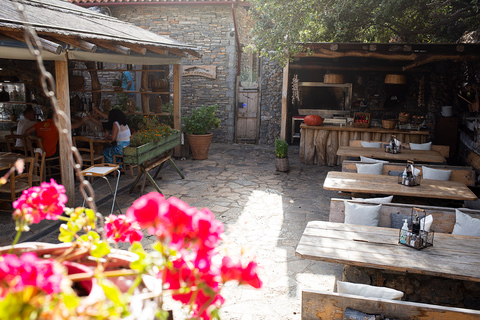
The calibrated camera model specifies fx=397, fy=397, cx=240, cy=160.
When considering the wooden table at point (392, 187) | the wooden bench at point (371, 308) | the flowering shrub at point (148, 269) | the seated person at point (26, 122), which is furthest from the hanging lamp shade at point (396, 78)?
the flowering shrub at point (148, 269)

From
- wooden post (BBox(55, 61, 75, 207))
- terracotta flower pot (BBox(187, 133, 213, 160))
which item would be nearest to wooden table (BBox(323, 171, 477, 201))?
wooden post (BBox(55, 61, 75, 207))

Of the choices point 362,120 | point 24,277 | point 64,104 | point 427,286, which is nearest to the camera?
point 24,277

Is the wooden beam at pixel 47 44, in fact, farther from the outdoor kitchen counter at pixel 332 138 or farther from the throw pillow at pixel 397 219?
the outdoor kitchen counter at pixel 332 138

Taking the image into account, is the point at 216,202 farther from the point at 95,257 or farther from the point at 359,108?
the point at 359,108

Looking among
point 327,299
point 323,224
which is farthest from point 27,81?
point 327,299

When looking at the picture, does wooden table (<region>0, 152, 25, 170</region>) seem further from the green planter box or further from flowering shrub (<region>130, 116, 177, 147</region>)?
flowering shrub (<region>130, 116, 177, 147</region>)

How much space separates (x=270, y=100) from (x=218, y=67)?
1.95 meters

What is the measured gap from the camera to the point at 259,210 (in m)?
6.53

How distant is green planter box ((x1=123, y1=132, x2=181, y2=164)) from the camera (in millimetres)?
6301

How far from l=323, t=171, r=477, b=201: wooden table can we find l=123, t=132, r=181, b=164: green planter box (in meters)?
2.99

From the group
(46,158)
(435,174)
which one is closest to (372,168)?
(435,174)

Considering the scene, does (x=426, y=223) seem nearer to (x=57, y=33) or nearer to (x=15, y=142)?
(x=57, y=33)

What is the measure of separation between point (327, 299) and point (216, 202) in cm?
428

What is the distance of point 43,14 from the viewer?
231 inches
